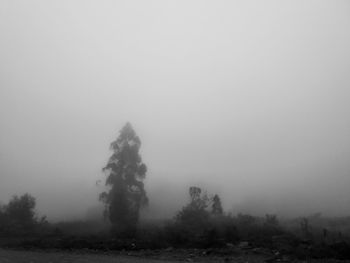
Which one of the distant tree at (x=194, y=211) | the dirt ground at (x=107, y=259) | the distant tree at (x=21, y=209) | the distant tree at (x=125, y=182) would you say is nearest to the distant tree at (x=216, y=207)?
the distant tree at (x=194, y=211)

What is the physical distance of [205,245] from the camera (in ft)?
65.5

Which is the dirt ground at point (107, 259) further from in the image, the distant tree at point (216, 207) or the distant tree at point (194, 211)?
the distant tree at point (216, 207)

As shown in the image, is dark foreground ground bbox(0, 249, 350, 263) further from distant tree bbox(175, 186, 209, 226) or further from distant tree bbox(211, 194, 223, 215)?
distant tree bbox(211, 194, 223, 215)

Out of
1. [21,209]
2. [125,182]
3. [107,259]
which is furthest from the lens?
[21,209]

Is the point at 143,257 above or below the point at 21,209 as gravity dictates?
below

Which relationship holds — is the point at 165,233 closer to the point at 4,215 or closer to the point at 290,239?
the point at 290,239

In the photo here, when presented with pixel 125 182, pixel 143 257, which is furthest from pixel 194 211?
pixel 143 257

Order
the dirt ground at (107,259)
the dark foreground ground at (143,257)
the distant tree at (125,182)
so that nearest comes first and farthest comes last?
the dirt ground at (107,259), the dark foreground ground at (143,257), the distant tree at (125,182)

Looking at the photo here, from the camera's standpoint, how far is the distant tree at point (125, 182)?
1282 inches

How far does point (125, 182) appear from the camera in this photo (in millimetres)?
34094

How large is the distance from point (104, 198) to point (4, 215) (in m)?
14.7

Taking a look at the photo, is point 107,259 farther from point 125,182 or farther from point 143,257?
point 125,182

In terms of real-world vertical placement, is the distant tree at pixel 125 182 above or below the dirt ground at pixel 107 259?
above

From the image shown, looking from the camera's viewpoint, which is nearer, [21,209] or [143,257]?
[143,257]
